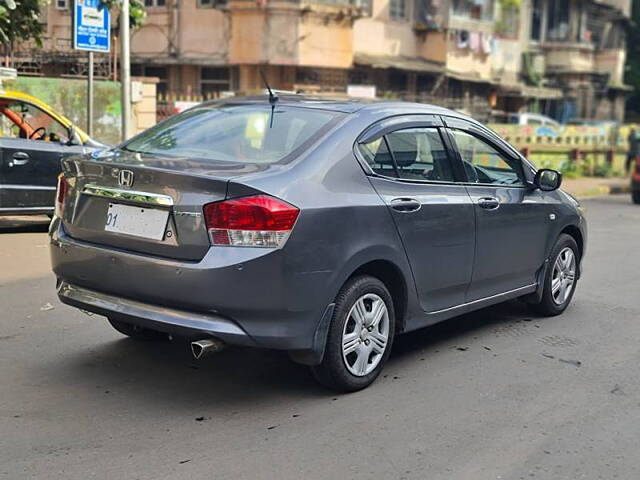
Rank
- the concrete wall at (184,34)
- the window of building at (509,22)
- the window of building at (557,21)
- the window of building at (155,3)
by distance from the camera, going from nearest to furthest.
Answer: the concrete wall at (184,34) < the window of building at (155,3) < the window of building at (509,22) < the window of building at (557,21)

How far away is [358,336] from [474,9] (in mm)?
26614

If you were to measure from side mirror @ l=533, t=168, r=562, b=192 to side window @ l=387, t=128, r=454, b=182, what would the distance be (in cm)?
108

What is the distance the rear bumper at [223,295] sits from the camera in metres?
4.04

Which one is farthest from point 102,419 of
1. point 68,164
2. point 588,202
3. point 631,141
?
point 631,141

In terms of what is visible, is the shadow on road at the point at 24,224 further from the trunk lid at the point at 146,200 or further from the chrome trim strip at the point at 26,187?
the trunk lid at the point at 146,200

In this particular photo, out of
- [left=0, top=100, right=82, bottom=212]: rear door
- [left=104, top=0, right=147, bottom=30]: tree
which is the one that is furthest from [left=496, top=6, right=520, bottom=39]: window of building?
[left=0, top=100, right=82, bottom=212]: rear door

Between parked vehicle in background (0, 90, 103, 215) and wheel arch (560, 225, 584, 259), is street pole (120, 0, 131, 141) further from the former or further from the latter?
wheel arch (560, 225, 584, 259)

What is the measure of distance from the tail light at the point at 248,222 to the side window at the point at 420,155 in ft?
3.80

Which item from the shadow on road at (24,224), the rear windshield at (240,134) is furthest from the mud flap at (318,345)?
the shadow on road at (24,224)

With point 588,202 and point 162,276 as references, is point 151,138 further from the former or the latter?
→ point 588,202

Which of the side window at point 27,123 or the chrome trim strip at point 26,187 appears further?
the side window at point 27,123

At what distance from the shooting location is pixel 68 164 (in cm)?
481

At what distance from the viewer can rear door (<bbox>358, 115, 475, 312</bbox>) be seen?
4828 mm

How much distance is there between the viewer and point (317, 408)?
4434 mm
